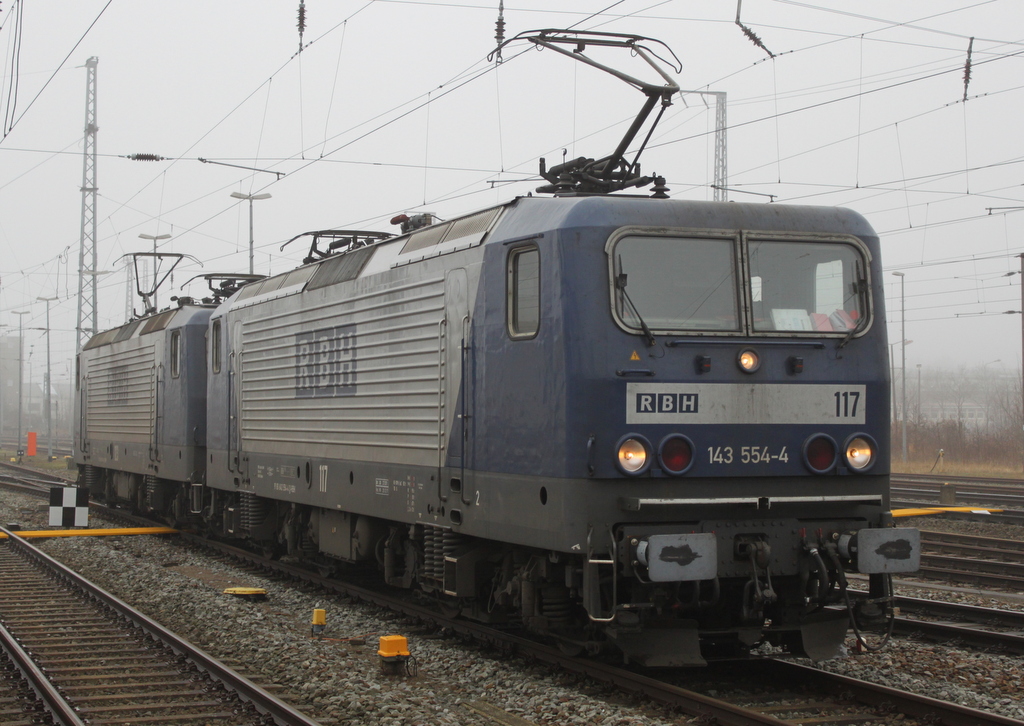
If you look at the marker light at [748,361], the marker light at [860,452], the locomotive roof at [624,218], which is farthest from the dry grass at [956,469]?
the marker light at [748,361]

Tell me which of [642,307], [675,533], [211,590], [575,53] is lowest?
[211,590]

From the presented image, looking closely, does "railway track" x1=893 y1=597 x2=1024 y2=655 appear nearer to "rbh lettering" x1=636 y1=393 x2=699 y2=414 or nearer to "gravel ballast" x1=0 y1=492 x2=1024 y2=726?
"gravel ballast" x1=0 y1=492 x2=1024 y2=726

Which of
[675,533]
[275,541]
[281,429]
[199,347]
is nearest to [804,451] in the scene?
[675,533]

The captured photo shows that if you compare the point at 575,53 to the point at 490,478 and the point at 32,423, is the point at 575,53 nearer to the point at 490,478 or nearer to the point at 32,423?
the point at 490,478

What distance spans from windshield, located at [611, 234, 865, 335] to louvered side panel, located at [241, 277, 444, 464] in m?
2.22

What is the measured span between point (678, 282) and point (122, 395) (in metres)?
16.5

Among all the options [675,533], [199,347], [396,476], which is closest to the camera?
[675,533]

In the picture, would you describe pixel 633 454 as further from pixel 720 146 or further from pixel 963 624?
pixel 720 146

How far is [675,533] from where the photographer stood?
7.38 m

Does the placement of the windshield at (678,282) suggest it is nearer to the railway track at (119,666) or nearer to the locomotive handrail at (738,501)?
the locomotive handrail at (738,501)

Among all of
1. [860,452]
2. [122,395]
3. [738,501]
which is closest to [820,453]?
[860,452]

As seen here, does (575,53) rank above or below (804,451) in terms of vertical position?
above

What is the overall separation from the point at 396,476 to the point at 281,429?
353 cm

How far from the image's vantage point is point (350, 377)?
11.1m
